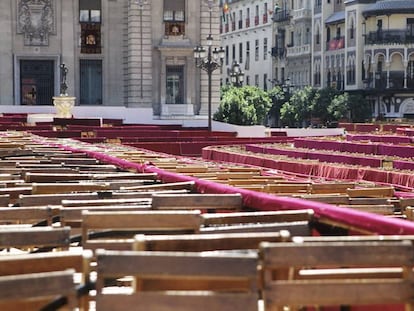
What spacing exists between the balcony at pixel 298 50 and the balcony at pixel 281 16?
2.84 meters

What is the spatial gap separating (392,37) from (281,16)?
58.4 feet

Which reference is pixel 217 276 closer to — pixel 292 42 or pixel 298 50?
pixel 298 50

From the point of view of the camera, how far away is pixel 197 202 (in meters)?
7.52

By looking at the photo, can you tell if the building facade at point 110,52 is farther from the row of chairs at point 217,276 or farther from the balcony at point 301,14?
the row of chairs at point 217,276

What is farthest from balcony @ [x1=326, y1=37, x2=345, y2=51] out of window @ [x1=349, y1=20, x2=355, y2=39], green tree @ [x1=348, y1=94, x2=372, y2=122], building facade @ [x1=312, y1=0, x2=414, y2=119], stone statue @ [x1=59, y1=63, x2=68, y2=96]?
stone statue @ [x1=59, y1=63, x2=68, y2=96]

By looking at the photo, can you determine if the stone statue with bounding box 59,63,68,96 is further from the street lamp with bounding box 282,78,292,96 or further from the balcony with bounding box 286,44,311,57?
the balcony with bounding box 286,44,311,57

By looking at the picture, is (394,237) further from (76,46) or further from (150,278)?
(76,46)

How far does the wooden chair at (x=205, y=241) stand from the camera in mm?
5109

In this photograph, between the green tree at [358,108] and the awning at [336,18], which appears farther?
the awning at [336,18]

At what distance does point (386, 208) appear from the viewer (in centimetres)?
800

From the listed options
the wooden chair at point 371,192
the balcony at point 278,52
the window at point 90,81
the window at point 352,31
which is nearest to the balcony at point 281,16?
the balcony at point 278,52

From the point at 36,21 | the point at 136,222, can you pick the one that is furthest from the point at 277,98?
the point at 136,222

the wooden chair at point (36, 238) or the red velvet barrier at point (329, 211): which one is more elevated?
the red velvet barrier at point (329, 211)

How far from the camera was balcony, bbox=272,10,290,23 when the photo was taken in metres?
90.4
